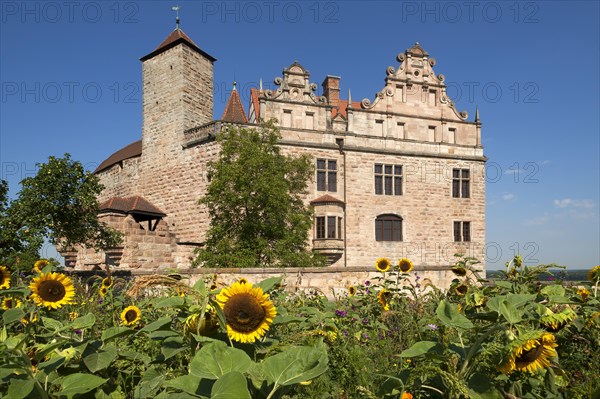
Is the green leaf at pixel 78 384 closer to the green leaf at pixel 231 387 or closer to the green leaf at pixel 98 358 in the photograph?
the green leaf at pixel 98 358

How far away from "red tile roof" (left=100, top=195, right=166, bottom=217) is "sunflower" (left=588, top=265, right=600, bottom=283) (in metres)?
16.9

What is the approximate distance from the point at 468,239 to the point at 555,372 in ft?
73.3

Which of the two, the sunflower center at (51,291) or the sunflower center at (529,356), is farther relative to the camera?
the sunflower center at (51,291)

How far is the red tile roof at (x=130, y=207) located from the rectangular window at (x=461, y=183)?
1563cm

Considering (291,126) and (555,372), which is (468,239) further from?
(555,372)

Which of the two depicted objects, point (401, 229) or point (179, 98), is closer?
point (179, 98)

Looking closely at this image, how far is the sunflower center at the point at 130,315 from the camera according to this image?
7.69ft

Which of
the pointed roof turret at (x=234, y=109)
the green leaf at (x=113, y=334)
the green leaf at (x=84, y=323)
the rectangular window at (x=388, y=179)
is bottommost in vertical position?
the green leaf at (x=113, y=334)

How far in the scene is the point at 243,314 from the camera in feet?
4.86

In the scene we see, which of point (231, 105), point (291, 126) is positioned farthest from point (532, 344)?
point (231, 105)

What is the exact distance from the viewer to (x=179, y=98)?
19688 mm

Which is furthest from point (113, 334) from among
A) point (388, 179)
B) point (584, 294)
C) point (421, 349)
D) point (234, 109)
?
point (234, 109)

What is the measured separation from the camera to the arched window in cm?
2069

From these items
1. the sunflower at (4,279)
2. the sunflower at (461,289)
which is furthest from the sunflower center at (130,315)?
the sunflower at (461,289)
